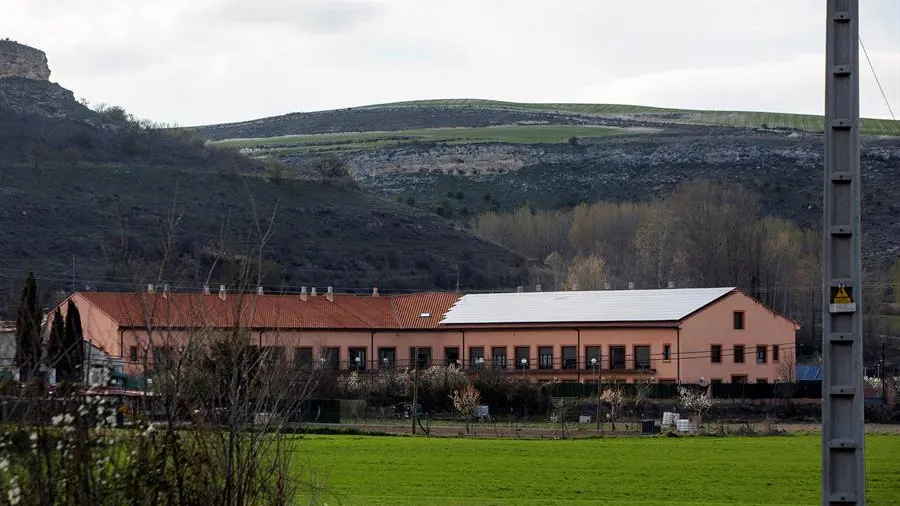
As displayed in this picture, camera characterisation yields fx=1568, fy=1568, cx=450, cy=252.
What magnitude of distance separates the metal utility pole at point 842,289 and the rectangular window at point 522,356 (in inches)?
2370

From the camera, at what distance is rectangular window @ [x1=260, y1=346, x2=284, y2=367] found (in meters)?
13.8

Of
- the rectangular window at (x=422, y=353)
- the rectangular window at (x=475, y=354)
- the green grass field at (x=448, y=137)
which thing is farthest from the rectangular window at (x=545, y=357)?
the green grass field at (x=448, y=137)

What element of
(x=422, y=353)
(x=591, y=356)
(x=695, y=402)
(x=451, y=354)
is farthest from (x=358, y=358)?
(x=695, y=402)

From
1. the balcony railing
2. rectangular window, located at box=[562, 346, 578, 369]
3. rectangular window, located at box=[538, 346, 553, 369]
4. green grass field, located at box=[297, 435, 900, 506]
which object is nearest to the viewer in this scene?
green grass field, located at box=[297, 435, 900, 506]

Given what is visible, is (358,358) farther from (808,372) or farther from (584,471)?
(584,471)

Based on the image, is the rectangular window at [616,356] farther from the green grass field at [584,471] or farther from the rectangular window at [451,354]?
the green grass field at [584,471]

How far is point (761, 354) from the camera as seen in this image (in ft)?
231

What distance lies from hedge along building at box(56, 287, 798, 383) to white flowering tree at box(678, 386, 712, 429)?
4.98 meters

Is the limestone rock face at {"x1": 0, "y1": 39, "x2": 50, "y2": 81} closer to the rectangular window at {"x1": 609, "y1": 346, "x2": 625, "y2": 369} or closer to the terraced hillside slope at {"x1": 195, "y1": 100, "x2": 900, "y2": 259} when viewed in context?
the terraced hillside slope at {"x1": 195, "y1": 100, "x2": 900, "y2": 259}

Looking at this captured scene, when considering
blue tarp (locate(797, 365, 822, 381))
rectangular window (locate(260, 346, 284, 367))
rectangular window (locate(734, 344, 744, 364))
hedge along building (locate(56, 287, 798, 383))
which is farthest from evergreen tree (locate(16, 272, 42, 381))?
blue tarp (locate(797, 365, 822, 381))

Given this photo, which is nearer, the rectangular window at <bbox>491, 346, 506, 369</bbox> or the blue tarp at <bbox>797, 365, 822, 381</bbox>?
the blue tarp at <bbox>797, 365, 822, 381</bbox>

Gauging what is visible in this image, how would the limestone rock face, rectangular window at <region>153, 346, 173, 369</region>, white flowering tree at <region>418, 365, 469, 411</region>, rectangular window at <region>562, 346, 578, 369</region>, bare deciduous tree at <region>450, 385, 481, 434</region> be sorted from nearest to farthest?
rectangular window at <region>153, 346, 173, 369</region>, bare deciduous tree at <region>450, 385, 481, 434</region>, white flowering tree at <region>418, 365, 469, 411</region>, rectangular window at <region>562, 346, 578, 369</region>, the limestone rock face

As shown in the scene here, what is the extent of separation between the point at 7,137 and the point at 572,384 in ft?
235

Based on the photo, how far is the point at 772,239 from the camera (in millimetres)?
96062
